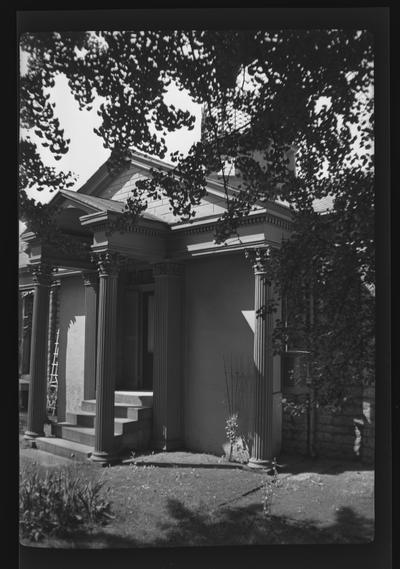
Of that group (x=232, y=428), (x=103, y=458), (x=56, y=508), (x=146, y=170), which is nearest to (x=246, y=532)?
(x=56, y=508)

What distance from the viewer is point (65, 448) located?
4238 mm

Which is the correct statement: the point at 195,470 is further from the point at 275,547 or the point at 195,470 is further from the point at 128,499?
the point at 275,547

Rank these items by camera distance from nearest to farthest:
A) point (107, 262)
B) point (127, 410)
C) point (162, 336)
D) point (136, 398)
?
point (107, 262) → point (127, 410) → point (162, 336) → point (136, 398)

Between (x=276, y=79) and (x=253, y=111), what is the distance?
0.85 feet

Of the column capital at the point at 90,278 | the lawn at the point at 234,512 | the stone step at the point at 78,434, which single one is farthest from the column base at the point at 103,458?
the column capital at the point at 90,278

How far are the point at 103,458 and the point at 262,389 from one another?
1.72 m

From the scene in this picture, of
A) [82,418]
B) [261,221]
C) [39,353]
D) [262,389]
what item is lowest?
[82,418]

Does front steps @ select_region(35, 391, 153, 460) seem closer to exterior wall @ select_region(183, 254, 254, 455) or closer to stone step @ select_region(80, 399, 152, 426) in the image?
stone step @ select_region(80, 399, 152, 426)

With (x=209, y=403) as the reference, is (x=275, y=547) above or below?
below

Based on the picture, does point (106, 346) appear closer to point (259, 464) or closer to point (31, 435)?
point (31, 435)

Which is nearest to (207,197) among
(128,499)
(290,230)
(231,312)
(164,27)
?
(290,230)

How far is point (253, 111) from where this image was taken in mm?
3068

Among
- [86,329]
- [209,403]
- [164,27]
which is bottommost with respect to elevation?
[209,403]

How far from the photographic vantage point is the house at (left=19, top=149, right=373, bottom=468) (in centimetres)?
372
